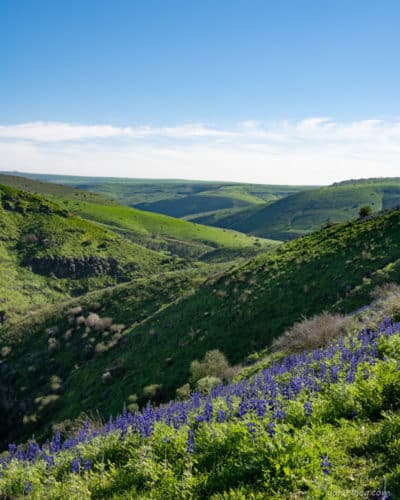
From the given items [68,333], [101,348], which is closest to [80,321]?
[68,333]

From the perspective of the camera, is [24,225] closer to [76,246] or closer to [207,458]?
[76,246]

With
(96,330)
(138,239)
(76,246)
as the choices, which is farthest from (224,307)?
(138,239)

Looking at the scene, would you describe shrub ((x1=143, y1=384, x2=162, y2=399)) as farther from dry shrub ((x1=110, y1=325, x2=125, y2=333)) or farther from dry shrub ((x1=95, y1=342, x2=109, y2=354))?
dry shrub ((x1=110, y1=325, x2=125, y2=333))

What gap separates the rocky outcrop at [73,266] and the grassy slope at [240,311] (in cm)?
5245

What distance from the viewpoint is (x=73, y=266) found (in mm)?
89812

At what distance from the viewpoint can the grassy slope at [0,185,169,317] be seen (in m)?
76.9

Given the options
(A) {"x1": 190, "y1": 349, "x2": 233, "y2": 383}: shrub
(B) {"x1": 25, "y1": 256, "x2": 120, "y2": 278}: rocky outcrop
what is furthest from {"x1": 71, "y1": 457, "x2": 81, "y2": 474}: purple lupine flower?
(B) {"x1": 25, "y1": 256, "x2": 120, "y2": 278}: rocky outcrop

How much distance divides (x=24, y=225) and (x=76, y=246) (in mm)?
19263

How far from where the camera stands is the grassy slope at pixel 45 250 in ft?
252

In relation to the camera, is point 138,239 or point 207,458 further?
point 138,239

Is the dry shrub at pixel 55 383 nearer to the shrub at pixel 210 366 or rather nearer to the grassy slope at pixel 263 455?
the shrub at pixel 210 366

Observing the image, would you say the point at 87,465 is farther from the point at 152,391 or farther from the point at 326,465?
the point at 152,391

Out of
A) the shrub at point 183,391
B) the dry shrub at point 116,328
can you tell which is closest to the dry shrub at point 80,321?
the dry shrub at point 116,328

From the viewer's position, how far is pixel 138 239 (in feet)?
496
